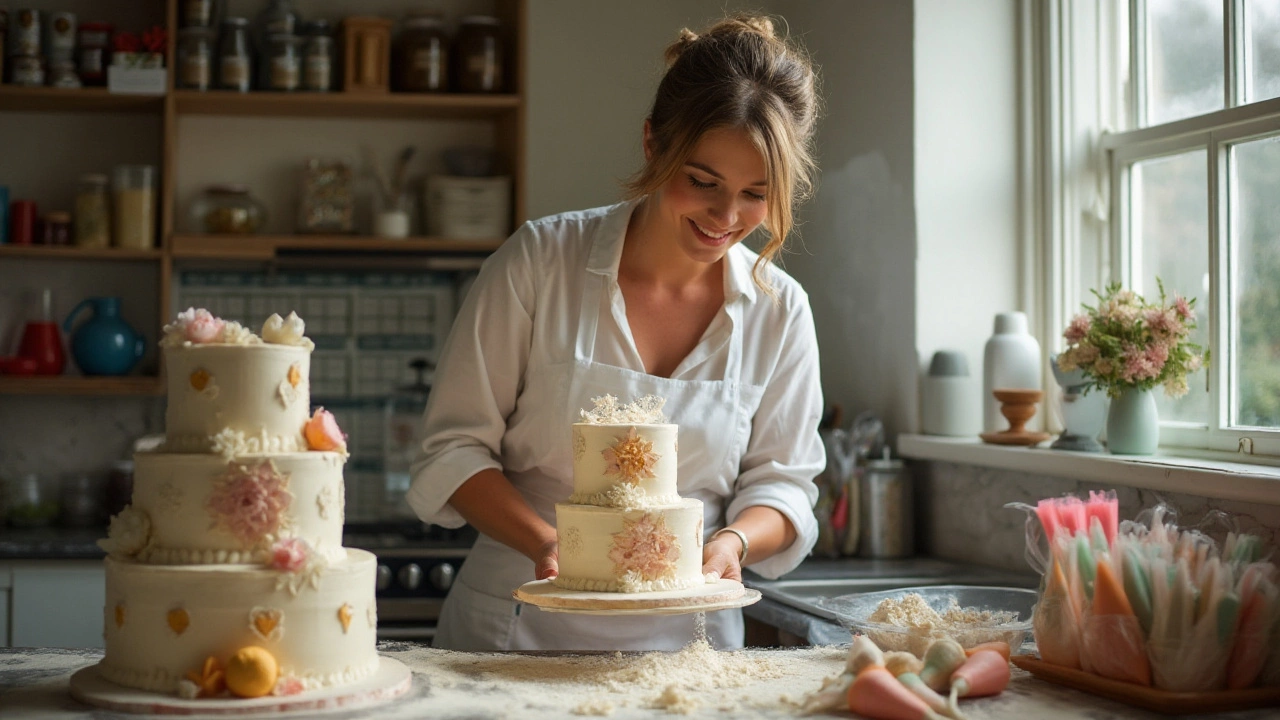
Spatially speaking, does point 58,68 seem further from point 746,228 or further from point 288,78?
point 746,228

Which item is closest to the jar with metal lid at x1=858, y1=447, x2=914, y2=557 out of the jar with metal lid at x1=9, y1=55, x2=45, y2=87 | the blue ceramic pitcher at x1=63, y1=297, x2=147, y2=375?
the blue ceramic pitcher at x1=63, y1=297, x2=147, y2=375

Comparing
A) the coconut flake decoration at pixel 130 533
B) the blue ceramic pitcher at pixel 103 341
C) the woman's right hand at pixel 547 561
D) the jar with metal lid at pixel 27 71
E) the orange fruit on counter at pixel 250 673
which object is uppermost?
the jar with metal lid at pixel 27 71

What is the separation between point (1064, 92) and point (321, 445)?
2033mm

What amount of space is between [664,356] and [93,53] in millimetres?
2348

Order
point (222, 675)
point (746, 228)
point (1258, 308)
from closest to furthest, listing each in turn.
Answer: point (222, 675) < point (746, 228) < point (1258, 308)

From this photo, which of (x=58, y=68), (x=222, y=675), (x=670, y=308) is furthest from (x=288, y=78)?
(x=222, y=675)

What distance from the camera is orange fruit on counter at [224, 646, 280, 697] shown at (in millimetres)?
1351

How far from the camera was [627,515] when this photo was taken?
162 cm

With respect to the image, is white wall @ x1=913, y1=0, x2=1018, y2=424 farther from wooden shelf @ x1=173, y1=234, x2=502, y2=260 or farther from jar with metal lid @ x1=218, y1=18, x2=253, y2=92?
jar with metal lid @ x1=218, y1=18, x2=253, y2=92

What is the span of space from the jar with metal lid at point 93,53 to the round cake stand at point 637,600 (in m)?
2.65

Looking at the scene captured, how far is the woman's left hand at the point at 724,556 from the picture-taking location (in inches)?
69.6

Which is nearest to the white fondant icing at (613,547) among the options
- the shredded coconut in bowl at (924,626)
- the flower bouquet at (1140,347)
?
the shredded coconut in bowl at (924,626)

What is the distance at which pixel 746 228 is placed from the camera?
73.4 inches

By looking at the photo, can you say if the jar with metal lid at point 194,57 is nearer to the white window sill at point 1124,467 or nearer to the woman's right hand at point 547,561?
the white window sill at point 1124,467
